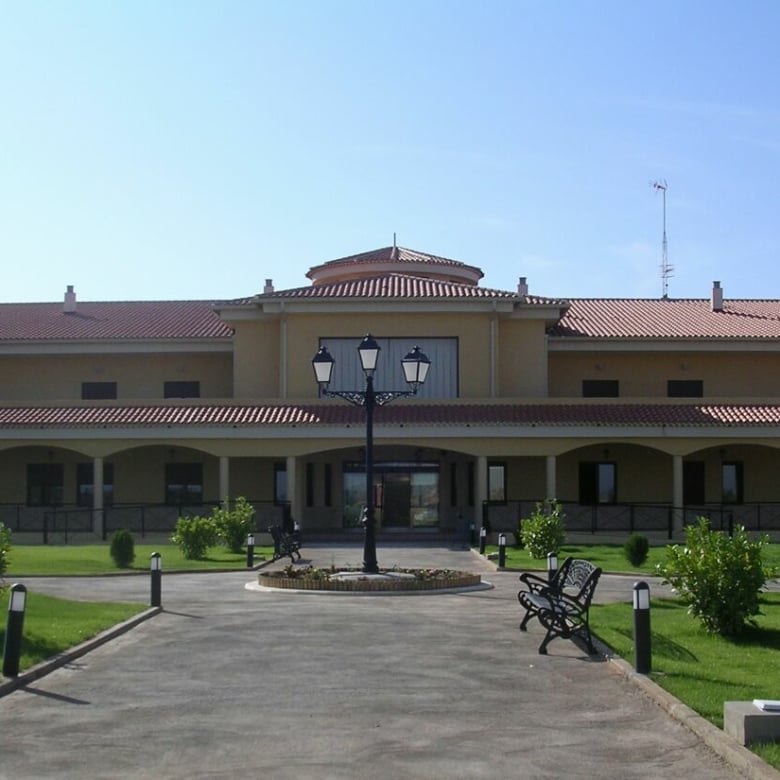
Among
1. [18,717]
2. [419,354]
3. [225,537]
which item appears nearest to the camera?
[18,717]

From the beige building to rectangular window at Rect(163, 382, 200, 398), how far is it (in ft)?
0.20

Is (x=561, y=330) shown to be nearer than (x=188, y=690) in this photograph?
No

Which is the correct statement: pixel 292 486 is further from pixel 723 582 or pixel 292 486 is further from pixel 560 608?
pixel 723 582

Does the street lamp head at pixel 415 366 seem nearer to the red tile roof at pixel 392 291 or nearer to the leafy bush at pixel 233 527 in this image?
the leafy bush at pixel 233 527

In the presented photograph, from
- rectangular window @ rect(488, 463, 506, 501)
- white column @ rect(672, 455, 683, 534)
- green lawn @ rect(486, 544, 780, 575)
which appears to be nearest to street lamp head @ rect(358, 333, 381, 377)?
green lawn @ rect(486, 544, 780, 575)

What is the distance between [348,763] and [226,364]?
116ft

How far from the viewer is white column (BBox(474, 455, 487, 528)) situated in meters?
36.2

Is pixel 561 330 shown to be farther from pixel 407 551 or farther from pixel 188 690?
pixel 188 690

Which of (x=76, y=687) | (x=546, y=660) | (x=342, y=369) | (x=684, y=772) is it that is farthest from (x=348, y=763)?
(x=342, y=369)

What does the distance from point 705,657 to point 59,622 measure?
25.1 ft

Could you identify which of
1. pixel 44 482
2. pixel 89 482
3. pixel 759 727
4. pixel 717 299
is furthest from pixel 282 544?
pixel 717 299

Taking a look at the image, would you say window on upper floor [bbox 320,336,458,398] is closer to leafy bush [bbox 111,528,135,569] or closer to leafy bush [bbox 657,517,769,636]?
leafy bush [bbox 111,528,135,569]

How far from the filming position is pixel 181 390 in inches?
1708

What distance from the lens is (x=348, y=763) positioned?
8.60m
